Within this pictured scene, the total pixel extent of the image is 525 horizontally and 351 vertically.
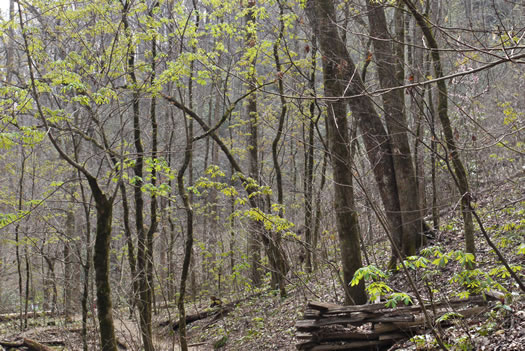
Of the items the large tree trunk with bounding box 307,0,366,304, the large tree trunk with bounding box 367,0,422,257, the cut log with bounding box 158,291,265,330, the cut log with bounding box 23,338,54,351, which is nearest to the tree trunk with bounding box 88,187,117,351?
the cut log with bounding box 23,338,54,351

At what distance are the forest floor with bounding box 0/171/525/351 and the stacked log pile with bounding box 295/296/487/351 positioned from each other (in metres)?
0.17

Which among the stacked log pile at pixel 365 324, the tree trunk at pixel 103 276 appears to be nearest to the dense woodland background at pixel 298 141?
the tree trunk at pixel 103 276

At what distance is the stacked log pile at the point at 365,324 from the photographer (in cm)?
502

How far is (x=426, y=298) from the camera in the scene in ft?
19.4

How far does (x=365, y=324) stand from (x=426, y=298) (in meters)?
0.93

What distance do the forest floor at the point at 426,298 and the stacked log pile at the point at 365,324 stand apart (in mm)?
174

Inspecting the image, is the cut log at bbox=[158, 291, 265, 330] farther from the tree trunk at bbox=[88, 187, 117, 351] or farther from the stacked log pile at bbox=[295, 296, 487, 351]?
the stacked log pile at bbox=[295, 296, 487, 351]

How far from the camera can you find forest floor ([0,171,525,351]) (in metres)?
4.23

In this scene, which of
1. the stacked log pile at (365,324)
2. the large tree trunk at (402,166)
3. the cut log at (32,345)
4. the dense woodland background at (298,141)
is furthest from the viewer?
the cut log at (32,345)

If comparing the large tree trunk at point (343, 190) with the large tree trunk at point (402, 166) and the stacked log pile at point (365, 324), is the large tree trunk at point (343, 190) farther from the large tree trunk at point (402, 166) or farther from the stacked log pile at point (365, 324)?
the large tree trunk at point (402, 166)

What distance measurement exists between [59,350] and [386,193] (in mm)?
7341

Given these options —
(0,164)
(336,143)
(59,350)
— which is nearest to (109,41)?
(336,143)

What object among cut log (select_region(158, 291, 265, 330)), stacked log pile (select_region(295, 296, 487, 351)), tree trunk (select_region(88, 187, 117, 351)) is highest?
tree trunk (select_region(88, 187, 117, 351))

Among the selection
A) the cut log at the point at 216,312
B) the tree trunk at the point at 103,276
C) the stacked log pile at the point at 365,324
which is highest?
the tree trunk at the point at 103,276
